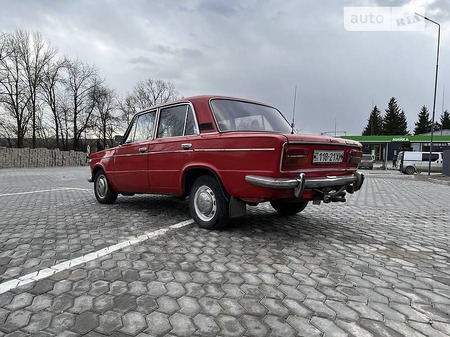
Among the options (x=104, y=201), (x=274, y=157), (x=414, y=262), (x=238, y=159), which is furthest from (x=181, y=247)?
(x=104, y=201)

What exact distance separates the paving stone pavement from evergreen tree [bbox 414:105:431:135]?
90107 millimetres

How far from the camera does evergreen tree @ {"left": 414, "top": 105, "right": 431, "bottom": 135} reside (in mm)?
80944

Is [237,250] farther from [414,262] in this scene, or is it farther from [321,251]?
[414,262]

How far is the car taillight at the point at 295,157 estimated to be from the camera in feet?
11.7

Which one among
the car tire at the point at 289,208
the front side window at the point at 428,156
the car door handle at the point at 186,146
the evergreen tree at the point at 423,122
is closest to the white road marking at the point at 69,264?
the car door handle at the point at 186,146

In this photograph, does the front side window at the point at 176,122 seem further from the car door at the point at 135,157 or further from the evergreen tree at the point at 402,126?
the evergreen tree at the point at 402,126

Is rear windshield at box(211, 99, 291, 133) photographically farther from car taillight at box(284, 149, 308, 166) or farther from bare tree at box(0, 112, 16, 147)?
bare tree at box(0, 112, 16, 147)

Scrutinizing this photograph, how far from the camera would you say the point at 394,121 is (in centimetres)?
7756

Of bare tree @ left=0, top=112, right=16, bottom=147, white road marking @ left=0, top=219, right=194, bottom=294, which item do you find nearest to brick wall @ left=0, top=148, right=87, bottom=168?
bare tree @ left=0, top=112, right=16, bottom=147

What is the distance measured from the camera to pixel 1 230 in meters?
4.44

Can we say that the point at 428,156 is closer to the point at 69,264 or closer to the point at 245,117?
the point at 245,117

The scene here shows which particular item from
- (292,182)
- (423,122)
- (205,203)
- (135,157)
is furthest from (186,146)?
(423,122)

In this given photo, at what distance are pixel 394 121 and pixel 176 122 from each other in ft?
277

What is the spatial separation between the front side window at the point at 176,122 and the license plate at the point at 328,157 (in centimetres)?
A: 169
